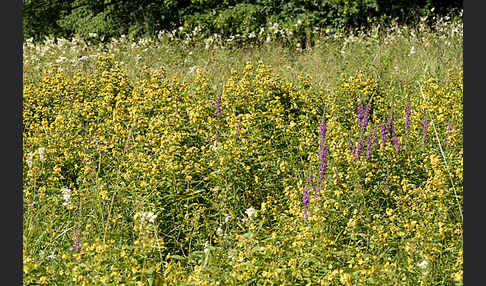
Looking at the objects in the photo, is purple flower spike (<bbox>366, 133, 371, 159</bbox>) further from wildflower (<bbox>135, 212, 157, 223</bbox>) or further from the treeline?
the treeline

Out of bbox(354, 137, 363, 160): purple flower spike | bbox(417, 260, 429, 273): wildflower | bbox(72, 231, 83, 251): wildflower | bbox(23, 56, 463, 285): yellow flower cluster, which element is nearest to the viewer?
bbox(417, 260, 429, 273): wildflower

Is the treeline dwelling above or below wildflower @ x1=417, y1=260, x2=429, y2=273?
below

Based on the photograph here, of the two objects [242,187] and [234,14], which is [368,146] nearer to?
[242,187]

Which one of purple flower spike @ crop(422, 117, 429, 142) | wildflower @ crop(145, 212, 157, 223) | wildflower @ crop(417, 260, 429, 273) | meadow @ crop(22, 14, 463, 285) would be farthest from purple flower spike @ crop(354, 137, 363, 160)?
wildflower @ crop(145, 212, 157, 223)

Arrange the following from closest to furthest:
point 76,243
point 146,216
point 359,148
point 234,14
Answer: point 146,216 < point 76,243 < point 359,148 < point 234,14

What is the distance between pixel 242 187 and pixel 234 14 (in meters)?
8.57

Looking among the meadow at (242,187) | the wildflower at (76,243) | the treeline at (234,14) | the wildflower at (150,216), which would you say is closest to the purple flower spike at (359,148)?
the meadow at (242,187)

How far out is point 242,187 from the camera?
147 inches

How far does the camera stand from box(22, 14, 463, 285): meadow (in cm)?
275

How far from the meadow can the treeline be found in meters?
5.15

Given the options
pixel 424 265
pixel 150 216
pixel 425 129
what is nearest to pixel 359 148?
pixel 425 129

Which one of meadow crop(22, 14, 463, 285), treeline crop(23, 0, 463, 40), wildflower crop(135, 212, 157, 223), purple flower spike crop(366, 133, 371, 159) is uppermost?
wildflower crop(135, 212, 157, 223)

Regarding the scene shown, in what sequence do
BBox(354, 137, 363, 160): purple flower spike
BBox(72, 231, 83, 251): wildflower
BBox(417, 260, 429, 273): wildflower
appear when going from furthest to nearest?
BBox(354, 137, 363, 160): purple flower spike < BBox(72, 231, 83, 251): wildflower < BBox(417, 260, 429, 273): wildflower

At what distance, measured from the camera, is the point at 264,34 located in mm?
11195
